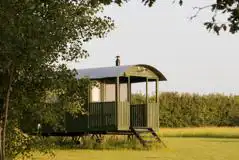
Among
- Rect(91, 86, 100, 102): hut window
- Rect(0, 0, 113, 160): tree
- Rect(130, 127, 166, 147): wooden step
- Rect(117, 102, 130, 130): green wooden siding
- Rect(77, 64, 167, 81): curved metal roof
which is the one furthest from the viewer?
Rect(91, 86, 100, 102): hut window

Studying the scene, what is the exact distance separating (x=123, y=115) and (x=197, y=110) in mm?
17916

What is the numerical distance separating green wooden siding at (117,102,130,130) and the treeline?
15.8 m

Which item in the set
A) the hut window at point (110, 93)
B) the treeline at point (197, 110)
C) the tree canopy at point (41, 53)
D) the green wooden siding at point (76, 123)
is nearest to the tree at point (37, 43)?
the tree canopy at point (41, 53)

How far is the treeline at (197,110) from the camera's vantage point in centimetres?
3747

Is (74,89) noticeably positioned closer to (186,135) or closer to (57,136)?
(57,136)

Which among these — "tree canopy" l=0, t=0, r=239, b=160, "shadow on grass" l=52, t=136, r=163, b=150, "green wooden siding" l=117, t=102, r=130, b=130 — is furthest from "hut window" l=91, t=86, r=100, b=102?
"tree canopy" l=0, t=0, r=239, b=160

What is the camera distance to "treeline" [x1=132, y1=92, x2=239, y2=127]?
37.5 m

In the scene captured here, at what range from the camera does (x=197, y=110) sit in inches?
1506

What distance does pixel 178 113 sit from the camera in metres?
37.8

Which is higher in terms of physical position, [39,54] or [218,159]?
[39,54]

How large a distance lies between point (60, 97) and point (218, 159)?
682cm

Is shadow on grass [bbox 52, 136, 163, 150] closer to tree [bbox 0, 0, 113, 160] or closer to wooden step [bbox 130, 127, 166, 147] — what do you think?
wooden step [bbox 130, 127, 166, 147]

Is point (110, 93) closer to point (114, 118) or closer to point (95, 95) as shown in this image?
point (95, 95)

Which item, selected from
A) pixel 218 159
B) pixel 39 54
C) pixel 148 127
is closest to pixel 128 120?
pixel 148 127
